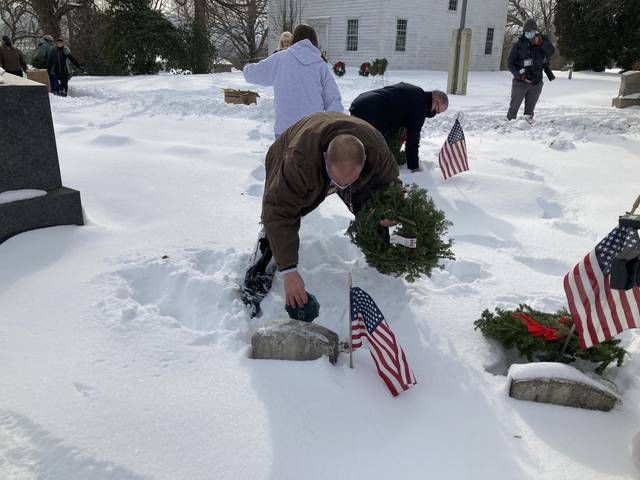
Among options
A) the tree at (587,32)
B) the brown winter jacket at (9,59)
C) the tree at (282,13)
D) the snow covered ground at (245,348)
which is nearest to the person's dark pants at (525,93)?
the snow covered ground at (245,348)

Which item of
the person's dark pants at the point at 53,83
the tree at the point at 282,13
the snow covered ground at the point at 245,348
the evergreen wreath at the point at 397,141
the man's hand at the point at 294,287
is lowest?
the snow covered ground at the point at 245,348

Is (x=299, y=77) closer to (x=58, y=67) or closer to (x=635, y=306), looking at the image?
(x=635, y=306)

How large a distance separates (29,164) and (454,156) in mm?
4351

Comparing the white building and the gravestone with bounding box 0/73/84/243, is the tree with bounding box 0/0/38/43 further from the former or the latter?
the gravestone with bounding box 0/73/84/243

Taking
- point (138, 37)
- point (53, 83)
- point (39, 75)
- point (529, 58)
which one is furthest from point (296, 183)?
point (138, 37)

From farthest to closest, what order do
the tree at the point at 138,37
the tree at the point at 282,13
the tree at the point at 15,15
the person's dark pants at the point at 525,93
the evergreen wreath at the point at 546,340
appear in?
the tree at the point at 15,15
the tree at the point at 282,13
the tree at the point at 138,37
the person's dark pants at the point at 525,93
the evergreen wreath at the point at 546,340

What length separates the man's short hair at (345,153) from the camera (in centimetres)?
256

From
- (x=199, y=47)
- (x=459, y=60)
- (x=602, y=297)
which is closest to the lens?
(x=602, y=297)

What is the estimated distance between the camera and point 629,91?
12.5m

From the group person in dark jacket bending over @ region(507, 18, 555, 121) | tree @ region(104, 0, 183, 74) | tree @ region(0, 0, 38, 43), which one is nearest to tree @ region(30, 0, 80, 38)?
tree @ region(0, 0, 38, 43)

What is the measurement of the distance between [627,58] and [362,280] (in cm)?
2393

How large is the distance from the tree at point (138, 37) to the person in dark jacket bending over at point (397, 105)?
18.1m

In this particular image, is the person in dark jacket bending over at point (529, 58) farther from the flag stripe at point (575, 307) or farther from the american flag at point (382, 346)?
the american flag at point (382, 346)

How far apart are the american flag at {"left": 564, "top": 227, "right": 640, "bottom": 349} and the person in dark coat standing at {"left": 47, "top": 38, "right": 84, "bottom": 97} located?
50.1 ft
